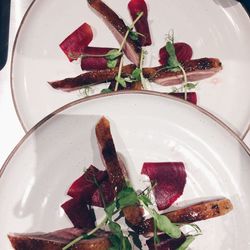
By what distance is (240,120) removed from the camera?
3.04 feet

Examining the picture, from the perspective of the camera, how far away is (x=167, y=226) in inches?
30.2

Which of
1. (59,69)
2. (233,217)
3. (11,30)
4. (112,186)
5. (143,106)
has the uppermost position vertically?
(11,30)

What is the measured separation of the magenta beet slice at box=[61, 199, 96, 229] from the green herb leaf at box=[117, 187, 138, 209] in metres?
0.08

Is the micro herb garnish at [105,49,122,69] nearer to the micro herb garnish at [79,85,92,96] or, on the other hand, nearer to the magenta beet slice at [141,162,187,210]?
the micro herb garnish at [79,85,92,96]

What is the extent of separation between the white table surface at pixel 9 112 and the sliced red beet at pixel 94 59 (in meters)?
0.21

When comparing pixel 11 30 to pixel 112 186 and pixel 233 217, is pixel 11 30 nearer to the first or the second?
pixel 112 186

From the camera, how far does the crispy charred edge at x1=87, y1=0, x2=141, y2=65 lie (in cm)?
93

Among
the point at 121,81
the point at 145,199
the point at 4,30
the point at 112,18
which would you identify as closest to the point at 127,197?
the point at 145,199

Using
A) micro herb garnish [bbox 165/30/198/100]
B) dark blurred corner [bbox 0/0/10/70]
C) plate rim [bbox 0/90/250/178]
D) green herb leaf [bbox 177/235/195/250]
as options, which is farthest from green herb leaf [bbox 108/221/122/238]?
dark blurred corner [bbox 0/0/10/70]

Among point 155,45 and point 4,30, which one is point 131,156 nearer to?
point 155,45

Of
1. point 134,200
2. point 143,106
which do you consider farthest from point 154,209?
point 143,106

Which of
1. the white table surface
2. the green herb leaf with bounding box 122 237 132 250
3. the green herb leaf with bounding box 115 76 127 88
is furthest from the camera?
the white table surface

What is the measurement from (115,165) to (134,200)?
0.07 m

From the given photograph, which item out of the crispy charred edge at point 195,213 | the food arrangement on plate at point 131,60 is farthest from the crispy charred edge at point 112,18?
the crispy charred edge at point 195,213
